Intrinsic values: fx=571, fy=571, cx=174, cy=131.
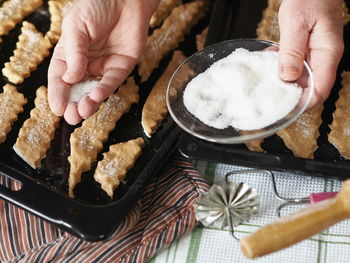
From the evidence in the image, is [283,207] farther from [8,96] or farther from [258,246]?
[8,96]

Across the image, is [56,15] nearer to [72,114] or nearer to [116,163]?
[72,114]

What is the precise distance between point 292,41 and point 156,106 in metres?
0.38

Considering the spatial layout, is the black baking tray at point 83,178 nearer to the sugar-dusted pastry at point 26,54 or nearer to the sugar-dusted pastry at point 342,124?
the sugar-dusted pastry at point 26,54

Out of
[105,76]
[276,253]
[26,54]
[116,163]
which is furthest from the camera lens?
[26,54]

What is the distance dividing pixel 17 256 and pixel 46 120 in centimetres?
35

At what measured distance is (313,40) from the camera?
142cm

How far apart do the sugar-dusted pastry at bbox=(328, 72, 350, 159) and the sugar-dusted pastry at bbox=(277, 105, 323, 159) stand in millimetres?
39

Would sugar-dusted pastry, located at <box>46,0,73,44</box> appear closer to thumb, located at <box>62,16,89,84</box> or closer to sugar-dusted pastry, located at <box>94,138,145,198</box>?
thumb, located at <box>62,16,89,84</box>

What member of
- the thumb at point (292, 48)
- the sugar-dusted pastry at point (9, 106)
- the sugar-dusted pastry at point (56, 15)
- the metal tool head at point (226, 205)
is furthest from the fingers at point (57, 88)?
the thumb at point (292, 48)

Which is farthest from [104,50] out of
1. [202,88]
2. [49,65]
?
[202,88]

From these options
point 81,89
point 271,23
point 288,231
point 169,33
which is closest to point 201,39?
point 169,33

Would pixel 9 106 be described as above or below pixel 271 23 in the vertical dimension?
above

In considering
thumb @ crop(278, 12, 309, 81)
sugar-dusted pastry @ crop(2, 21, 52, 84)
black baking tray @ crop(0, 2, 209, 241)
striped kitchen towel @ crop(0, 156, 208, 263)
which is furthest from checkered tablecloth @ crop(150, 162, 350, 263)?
sugar-dusted pastry @ crop(2, 21, 52, 84)

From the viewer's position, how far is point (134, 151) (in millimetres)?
1378
